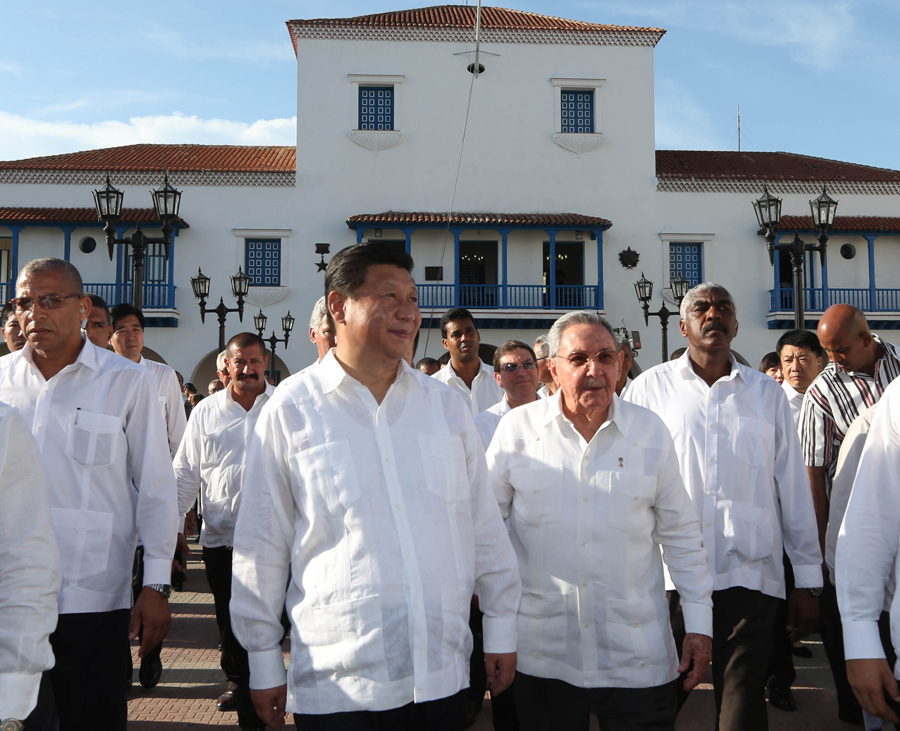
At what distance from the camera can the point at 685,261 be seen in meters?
25.0

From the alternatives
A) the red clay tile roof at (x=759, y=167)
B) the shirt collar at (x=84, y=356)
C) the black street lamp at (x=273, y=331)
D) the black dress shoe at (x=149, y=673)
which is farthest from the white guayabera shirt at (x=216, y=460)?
the red clay tile roof at (x=759, y=167)

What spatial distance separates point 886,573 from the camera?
7.94 ft

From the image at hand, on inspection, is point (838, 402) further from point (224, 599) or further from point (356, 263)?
point (224, 599)

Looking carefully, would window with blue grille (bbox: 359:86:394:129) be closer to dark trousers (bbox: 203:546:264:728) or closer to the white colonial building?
the white colonial building

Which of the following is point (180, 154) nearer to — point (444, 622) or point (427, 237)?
point (427, 237)

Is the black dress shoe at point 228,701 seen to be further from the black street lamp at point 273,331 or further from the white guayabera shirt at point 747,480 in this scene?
the black street lamp at point 273,331

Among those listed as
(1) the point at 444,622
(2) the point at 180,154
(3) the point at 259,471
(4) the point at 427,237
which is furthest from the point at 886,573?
(2) the point at 180,154

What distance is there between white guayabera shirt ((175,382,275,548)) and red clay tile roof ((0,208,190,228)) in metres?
19.5

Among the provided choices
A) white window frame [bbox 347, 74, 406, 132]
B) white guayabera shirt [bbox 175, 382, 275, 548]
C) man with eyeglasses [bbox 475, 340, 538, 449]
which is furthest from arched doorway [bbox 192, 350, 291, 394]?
man with eyeglasses [bbox 475, 340, 538, 449]

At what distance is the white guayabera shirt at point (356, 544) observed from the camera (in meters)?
2.32

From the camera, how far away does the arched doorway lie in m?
23.8

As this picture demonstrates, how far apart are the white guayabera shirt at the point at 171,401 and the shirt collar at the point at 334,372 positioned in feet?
10.9

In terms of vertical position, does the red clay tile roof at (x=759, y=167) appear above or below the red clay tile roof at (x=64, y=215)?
above

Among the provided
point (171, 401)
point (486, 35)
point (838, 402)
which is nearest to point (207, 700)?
point (171, 401)
